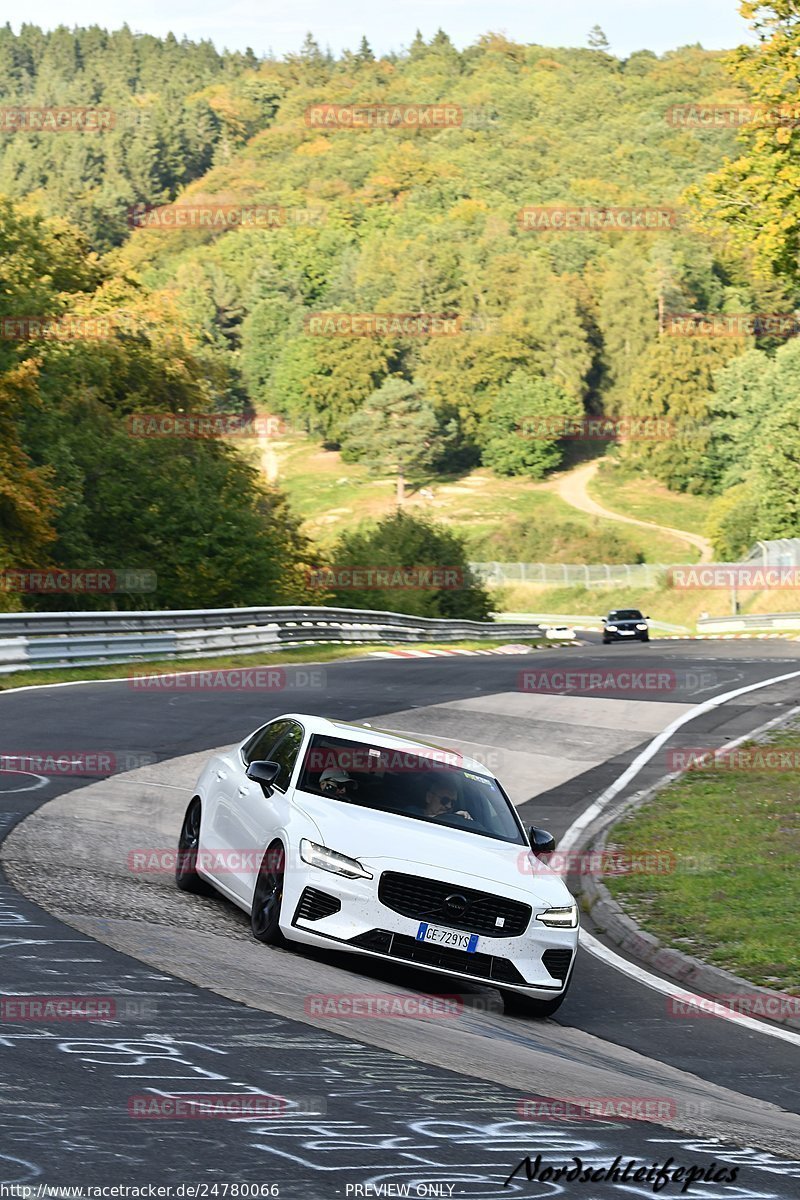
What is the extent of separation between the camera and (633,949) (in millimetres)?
11719

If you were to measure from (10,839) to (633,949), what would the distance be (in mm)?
4913

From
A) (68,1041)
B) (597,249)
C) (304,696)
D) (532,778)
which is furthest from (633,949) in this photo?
(597,249)

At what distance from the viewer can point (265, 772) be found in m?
10.2

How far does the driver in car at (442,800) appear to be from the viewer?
1030 centimetres

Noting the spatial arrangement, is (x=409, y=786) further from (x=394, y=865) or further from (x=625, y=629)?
(x=625, y=629)

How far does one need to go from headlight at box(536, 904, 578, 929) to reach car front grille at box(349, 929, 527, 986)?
355 mm

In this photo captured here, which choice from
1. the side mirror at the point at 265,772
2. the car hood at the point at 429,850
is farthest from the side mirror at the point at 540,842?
the side mirror at the point at 265,772

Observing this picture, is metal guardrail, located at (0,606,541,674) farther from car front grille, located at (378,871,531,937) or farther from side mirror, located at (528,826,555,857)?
car front grille, located at (378,871,531,937)

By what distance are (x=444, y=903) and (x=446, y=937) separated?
199 millimetres

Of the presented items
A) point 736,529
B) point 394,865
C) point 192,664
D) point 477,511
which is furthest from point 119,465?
point 477,511

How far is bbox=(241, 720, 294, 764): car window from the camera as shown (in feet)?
36.4

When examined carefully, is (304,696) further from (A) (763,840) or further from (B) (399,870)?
(B) (399,870)

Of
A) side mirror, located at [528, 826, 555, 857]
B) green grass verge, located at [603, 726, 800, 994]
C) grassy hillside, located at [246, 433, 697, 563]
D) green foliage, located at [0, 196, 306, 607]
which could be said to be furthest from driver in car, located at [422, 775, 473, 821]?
grassy hillside, located at [246, 433, 697, 563]

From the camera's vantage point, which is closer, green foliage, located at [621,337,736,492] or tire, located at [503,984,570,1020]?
tire, located at [503,984,570,1020]
